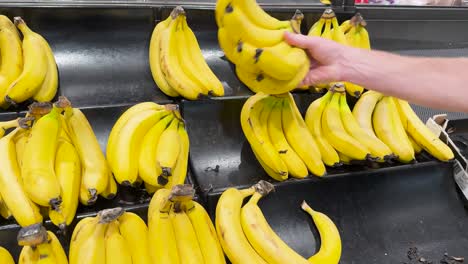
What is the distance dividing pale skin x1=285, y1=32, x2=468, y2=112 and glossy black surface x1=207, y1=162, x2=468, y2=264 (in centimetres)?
41

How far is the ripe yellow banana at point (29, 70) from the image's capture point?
1.33m

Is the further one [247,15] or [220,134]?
[220,134]

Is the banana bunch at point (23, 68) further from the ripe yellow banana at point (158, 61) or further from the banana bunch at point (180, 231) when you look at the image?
the banana bunch at point (180, 231)

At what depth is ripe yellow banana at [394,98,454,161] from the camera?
158 centimetres

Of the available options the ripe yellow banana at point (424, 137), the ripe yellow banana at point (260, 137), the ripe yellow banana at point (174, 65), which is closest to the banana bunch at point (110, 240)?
the ripe yellow banana at point (260, 137)

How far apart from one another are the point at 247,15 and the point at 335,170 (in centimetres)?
67

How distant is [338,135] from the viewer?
4.74ft

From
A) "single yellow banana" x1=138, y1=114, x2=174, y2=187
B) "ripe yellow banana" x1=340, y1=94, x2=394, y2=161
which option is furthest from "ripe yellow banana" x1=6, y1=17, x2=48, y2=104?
"ripe yellow banana" x1=340, y1=94, x2=394, y2=161

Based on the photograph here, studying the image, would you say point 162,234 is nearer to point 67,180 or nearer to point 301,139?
point 67,180

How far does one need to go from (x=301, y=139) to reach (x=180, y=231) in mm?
583

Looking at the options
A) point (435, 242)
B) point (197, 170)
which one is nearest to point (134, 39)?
point (197, 170)

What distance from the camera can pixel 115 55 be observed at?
6.07 feet

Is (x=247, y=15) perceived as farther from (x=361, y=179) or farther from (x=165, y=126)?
(x=361, y=179)

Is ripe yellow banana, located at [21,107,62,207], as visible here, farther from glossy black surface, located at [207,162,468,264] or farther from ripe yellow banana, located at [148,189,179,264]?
glossy black surface, located at [207,162,468,264]
